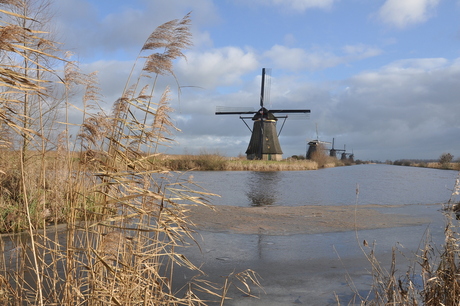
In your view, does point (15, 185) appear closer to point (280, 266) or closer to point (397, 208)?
point (280, 266)

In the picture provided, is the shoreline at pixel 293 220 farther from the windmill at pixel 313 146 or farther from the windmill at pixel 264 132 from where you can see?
the windmill at pixel 313 146

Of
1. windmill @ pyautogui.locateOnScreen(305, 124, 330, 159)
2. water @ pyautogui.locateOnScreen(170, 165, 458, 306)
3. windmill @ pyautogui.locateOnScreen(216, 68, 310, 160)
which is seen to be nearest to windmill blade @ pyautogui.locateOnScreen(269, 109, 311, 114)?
windmill @ pyautogui.locateOnScreen(216, 68, 310, 160)

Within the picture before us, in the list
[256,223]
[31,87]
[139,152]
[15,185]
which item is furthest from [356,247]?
[15,185]

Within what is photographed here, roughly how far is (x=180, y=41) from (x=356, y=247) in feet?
13.0

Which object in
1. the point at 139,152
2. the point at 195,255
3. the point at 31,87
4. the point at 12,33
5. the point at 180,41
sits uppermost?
the point at 180,41

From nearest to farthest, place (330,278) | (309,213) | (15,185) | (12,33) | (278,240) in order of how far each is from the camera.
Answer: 1. (12,33)
2. (330,278)
3. (278,240)
4. (15,185)
5. (309,213)

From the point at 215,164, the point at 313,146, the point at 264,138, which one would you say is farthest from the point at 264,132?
the point at 313,146

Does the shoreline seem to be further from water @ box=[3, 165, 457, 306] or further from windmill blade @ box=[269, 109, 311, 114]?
windmill blade @ box=[269, 109, 311, 114]

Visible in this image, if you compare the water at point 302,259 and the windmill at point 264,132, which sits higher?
the windmill at point 264,132

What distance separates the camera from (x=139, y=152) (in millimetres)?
2697

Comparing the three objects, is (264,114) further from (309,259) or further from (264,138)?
(309,259)

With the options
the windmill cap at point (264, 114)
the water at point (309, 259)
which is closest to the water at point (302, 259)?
the water at point (309, 259)

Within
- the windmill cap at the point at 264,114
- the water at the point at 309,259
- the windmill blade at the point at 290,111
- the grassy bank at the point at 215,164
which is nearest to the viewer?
the water at the point at 309,259

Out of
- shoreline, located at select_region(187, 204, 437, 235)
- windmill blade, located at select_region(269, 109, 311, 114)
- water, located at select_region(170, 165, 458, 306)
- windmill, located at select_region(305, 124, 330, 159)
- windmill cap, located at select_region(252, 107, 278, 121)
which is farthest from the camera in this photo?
windmill, located at select_region(305, 124, 330, 159)
